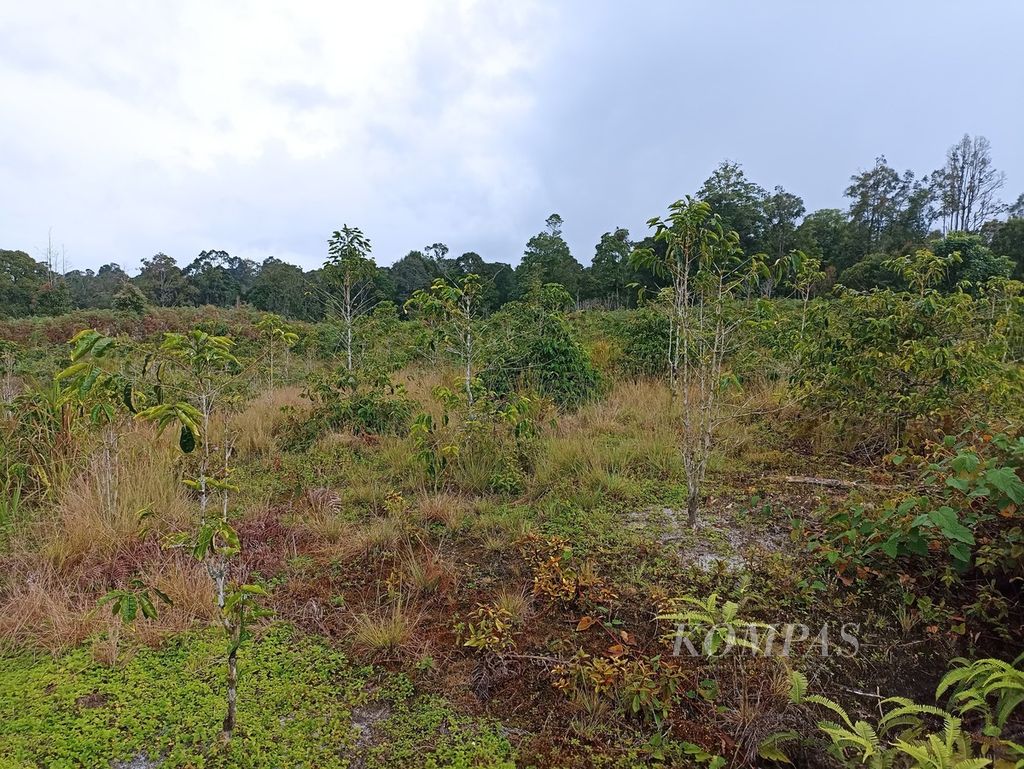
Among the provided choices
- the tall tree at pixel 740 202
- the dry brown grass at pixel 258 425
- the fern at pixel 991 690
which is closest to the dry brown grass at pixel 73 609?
the dry brown grass at pixel 258 425

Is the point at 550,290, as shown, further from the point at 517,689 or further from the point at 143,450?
the point at 517,689

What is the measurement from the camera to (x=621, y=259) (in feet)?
90.2

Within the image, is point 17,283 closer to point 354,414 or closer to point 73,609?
point 354,414

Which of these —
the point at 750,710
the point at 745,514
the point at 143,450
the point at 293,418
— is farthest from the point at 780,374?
the point at 143,450

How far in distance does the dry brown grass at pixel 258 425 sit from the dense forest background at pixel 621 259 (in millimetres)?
16337

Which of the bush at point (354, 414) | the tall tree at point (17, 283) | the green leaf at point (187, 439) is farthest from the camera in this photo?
the tall tree at point (17, 283)

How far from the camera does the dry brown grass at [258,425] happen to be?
4.67 m

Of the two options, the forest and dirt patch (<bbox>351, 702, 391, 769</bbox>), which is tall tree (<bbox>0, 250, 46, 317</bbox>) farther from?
dirt patch (<bbox>351, 702, 391, 769</bbox>)

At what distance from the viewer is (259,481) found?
→ 3.94m

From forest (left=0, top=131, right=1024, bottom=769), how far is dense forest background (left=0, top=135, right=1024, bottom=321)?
17.9 metres

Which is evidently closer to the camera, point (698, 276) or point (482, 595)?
point (482, 595)

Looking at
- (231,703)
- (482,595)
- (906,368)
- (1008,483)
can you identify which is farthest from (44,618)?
(906,368)

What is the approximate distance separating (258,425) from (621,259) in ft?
82.7

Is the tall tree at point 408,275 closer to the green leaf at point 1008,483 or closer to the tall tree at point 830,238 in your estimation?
the tall tree at point 830,238
